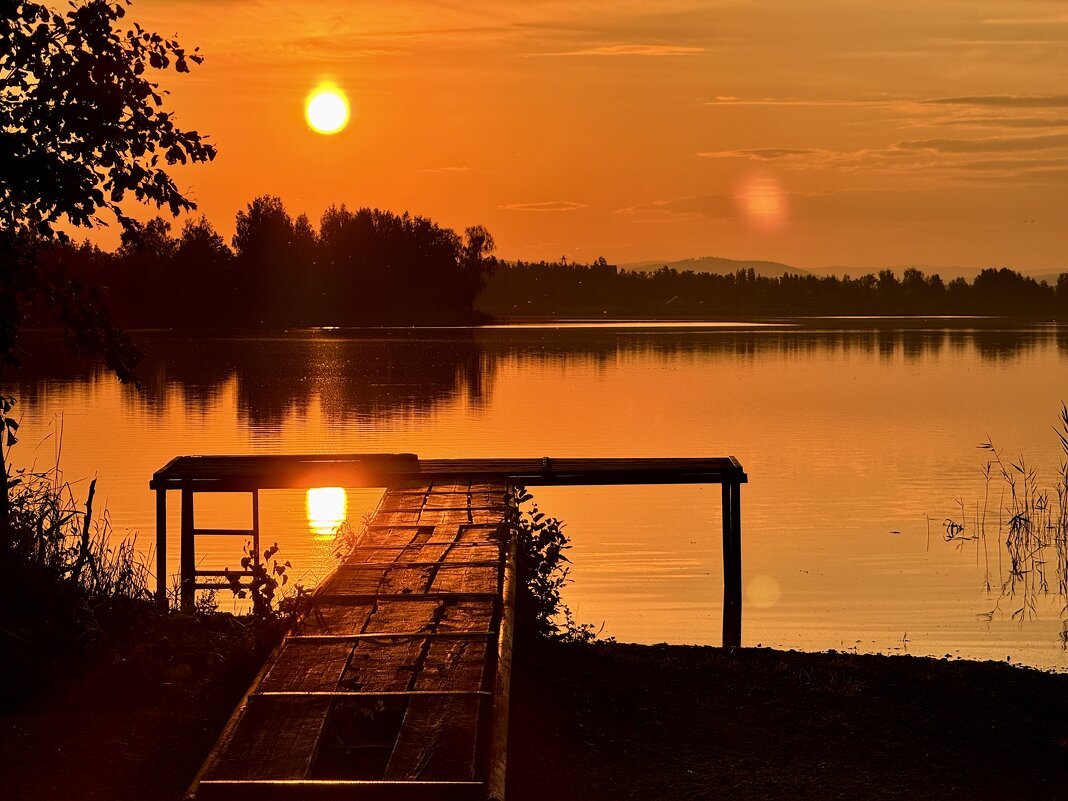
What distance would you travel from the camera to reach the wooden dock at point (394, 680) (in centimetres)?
A: 656

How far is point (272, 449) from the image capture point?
31938mm

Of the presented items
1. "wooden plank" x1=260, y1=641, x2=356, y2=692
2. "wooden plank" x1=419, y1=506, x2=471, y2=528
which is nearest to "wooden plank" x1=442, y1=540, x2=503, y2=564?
"wooden plank" x1=419, y1=506, x2=471, y2=528

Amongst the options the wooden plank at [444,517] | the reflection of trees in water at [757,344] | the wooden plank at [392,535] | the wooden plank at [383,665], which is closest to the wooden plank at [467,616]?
the wooden plank at [383,665]

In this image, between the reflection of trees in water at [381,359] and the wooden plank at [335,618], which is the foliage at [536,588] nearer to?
the wooden plank at [335,618]

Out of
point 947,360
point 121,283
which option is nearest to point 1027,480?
point 947,360

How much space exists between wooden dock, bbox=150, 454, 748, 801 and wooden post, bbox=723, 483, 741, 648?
2.95 metres

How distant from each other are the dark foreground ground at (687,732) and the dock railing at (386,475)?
5.48 metres

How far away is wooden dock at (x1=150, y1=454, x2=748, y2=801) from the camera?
258 inches

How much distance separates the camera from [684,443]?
34.7 meters

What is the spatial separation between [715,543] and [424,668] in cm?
1253

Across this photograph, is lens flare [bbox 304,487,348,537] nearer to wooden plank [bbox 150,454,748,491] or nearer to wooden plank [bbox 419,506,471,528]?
wooden plank [bbox 150,454,748,491]

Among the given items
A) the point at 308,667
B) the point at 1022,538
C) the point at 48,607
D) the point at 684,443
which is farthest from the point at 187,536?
the point at 684,443

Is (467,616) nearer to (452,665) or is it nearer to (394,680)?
(452,665)

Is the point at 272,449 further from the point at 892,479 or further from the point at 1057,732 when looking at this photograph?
the point at 1057,732
